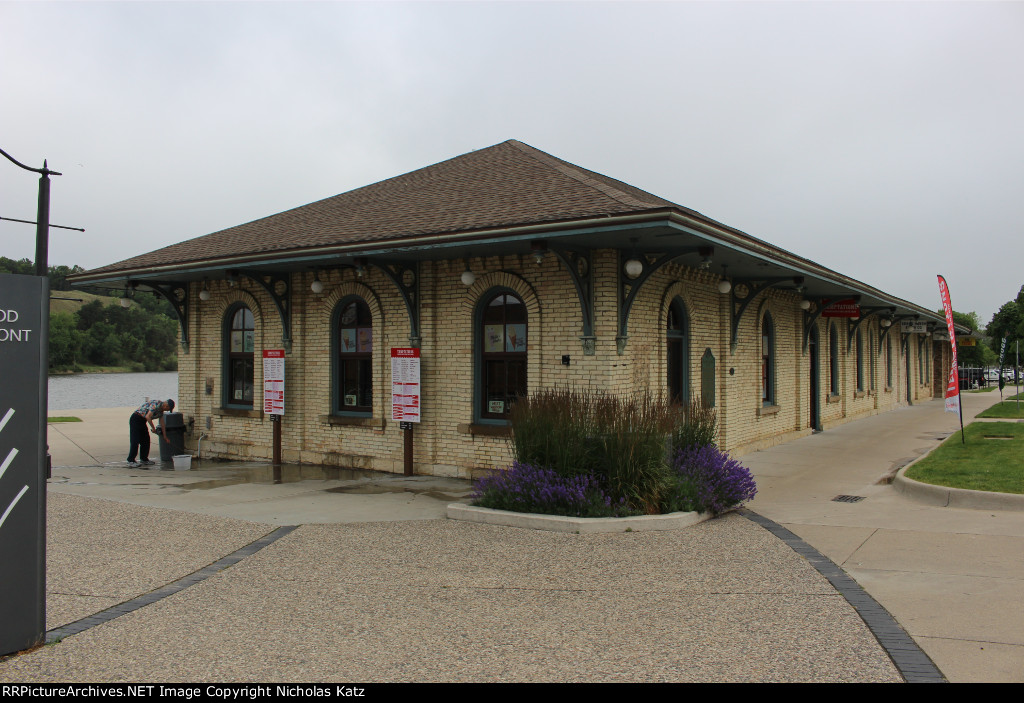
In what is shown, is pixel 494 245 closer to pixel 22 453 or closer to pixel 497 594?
pixel 497 594

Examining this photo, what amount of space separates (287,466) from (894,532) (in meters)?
9.83

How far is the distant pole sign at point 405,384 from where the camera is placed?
1193 cm

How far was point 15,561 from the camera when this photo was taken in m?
4.78

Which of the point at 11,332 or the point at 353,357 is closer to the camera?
the point at 11,332

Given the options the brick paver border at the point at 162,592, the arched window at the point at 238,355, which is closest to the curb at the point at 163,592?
the brick paver border at the point at 162,592

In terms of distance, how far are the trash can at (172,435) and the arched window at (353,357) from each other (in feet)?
12.2

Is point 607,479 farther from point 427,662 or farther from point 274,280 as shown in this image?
point 274,280

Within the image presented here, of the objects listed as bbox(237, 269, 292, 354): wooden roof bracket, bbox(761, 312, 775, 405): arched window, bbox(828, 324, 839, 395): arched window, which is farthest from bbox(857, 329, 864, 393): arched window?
bbox(237, 269, 292, 354): wooden roof bracket

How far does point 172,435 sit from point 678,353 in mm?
9743

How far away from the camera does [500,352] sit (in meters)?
11.6

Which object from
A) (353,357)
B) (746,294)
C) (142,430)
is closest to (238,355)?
(142,430)

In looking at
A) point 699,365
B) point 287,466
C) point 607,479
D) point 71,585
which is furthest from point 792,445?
point 71,585

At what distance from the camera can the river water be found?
34062mm

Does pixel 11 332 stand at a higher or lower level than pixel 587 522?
higher
